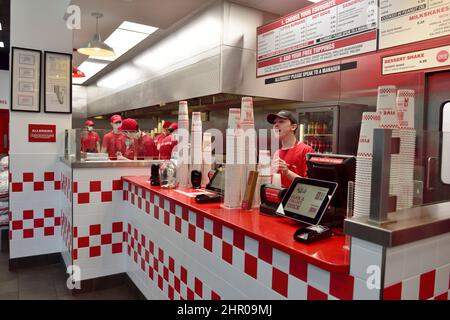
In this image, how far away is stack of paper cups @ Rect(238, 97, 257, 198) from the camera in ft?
6.21

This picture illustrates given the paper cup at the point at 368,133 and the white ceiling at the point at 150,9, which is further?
the white ceiling at the point at 150,9

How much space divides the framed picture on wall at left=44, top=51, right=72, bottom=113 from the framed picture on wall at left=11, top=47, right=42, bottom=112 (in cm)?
7

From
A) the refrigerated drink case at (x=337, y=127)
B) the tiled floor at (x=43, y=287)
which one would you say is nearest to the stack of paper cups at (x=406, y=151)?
the tiled floor at (x=43, y=287)

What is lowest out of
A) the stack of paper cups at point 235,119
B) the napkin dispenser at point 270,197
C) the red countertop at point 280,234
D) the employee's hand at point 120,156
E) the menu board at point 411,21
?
the red countertop at point 280,234

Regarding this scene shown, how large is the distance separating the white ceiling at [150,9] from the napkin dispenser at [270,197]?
297cm

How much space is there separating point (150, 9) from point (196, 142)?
2.38 m

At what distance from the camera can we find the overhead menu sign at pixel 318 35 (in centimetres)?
280

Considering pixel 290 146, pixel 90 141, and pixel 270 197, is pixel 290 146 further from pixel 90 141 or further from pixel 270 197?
pixel 90 141

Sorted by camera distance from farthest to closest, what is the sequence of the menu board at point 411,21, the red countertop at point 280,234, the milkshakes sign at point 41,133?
the milkshakes sign at point 41,133
the menu board at point 411,21
the red countertop at point 280,234

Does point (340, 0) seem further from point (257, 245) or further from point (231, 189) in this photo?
point (257, 245)

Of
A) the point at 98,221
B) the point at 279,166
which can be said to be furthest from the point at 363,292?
the point at 98,221

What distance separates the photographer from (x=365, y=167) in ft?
4.02

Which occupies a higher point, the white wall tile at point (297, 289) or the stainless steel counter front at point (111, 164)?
the stainless steel counter front at point (111, 164)

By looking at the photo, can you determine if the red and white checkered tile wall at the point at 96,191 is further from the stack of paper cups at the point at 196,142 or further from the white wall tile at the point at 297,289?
the white wall tile at the point at 297,289
